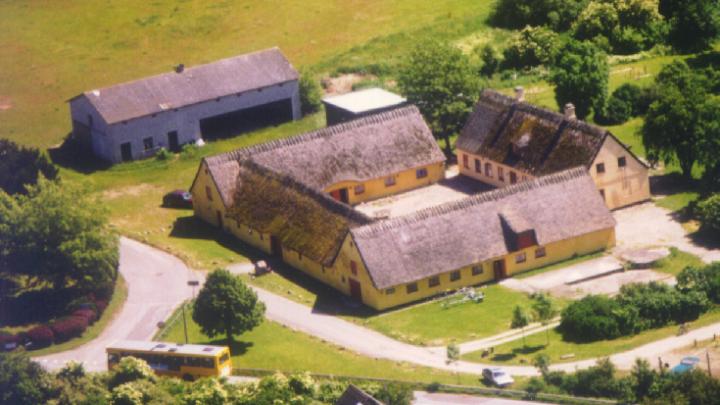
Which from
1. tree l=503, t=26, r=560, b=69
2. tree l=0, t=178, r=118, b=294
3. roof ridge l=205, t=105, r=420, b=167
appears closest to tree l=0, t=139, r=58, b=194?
tree l=0, t=178, r=118, b=294

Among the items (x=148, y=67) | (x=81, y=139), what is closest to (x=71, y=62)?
(x=148, y=67)

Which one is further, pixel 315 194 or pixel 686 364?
pixel 315 194

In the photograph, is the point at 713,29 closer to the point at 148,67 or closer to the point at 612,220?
the point at 612,220

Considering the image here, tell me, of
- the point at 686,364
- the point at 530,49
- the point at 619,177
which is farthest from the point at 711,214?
the point at 530,49

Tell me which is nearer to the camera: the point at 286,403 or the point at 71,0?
the point at 286,403

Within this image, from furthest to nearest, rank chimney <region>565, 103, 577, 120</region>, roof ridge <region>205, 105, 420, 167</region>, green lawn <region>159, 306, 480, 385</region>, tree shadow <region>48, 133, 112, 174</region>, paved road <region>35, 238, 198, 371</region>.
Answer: tree shadow <region>48, 133, 112, 174</region> < roof ridge <region>205, 105, 420, 167</region> < chimney <region>565, 103, 577, 120</region> < paved road <region>35, 238, 198, 371</region> < green lawn <region>159, 306, 480, 385</region>

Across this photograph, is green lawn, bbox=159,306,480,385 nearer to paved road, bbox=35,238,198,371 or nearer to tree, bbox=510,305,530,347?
paved road, bbox=35,238,198,371

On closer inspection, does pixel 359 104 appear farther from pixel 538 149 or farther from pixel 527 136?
pixel 538 149
